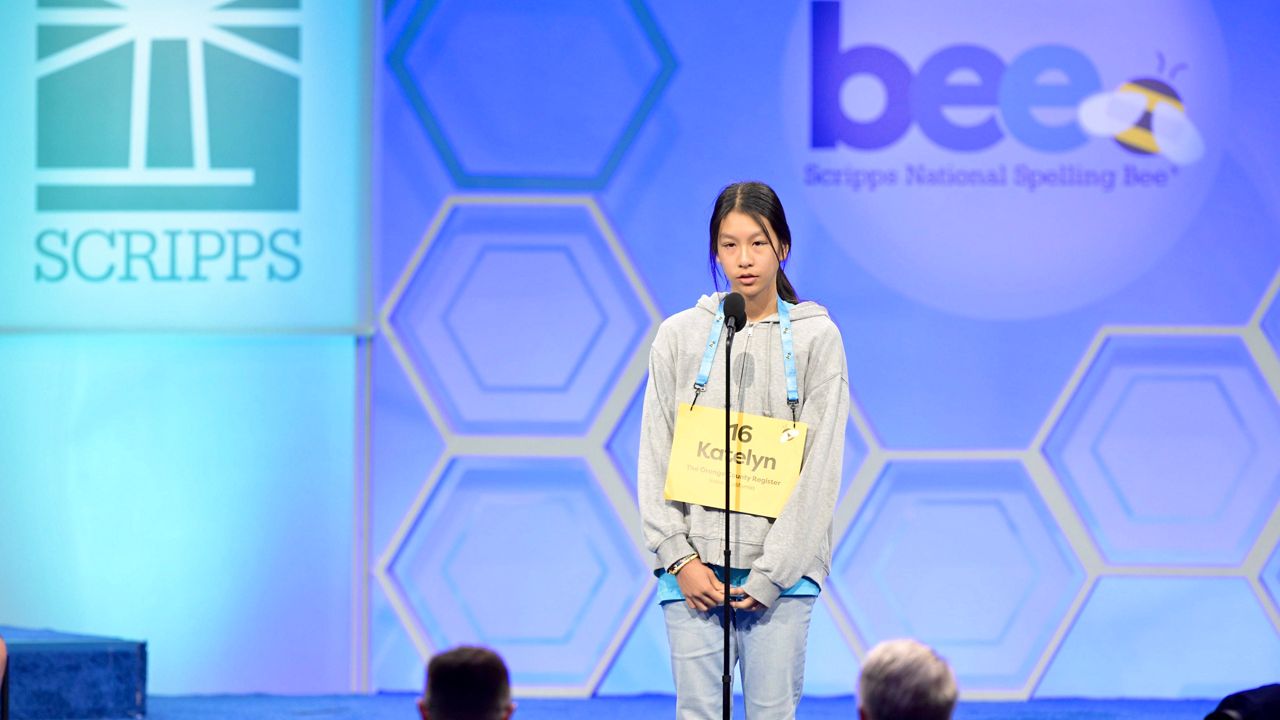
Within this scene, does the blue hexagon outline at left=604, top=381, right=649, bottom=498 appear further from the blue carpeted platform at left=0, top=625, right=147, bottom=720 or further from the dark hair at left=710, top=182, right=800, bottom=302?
the dark hair at left=710, top=182, right=800, bottom=302

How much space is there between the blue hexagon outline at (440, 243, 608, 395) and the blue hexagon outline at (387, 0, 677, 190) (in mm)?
175

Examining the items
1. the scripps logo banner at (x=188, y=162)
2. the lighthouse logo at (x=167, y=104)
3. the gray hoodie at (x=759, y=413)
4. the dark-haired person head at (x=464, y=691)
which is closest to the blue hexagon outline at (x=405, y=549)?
the scripps logo banner at (x=188, y=162)

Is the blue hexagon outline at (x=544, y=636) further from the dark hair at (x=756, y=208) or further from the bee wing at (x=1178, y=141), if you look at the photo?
the bee wing at (x=1178, y=141)

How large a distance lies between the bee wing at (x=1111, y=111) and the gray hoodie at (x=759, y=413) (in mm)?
1953

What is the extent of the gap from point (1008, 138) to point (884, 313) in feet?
2.01

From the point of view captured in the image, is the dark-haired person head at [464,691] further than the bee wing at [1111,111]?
No

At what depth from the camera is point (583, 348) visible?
3.99m

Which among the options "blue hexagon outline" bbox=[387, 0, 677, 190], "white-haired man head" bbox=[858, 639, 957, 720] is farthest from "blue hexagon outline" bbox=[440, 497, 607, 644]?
"white-haired man head" bbox=[858, 639, 957, 720]

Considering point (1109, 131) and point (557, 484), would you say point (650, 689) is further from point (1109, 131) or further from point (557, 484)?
point (1109, 131)

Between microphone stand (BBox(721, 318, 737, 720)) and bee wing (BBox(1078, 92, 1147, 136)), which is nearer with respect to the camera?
microphone stand (BBox(721, 318, 737, 720))

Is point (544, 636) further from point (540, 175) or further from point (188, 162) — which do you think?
point (188, 162)

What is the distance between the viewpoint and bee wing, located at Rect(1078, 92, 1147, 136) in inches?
156

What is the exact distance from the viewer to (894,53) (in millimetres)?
3967

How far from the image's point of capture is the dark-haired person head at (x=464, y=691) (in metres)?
1.66
